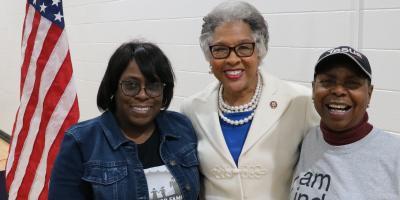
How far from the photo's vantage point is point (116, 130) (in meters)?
1.50

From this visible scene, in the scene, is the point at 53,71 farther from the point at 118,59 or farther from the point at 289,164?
the point at 289,164

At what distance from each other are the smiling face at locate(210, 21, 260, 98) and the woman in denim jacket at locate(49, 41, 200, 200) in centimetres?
20

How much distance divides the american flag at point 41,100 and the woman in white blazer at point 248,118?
1075mm

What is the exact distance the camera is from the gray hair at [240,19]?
1.47 m

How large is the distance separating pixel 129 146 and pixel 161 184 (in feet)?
0.59

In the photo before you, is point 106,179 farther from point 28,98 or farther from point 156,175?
point 28,98

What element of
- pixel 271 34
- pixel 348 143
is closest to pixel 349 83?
pixel 348 143

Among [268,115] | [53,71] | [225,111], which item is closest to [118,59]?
[225,111]

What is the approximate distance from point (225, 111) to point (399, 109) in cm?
81

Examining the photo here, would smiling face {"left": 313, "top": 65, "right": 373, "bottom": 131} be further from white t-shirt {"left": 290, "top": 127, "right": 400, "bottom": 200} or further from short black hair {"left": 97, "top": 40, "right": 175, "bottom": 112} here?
short black hair {"left": 97, "top": 40, "right": 175, "bottom": 112}

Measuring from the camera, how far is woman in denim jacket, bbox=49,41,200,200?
4.64ft

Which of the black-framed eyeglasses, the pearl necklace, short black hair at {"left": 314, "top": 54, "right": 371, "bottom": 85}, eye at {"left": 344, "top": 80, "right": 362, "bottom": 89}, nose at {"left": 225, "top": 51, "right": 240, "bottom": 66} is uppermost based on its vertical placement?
the black-framed eyeglasses

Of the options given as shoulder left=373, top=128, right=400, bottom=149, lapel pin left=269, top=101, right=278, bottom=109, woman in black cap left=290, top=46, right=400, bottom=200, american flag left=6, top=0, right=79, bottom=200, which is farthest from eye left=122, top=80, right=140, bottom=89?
american flag left=6, top=0, right=79, bottom=200

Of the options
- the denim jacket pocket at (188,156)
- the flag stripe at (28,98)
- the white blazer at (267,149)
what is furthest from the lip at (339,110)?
A: the flag stripe at (28,98)
